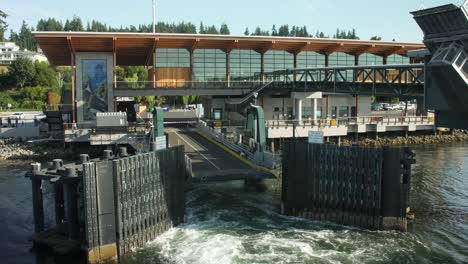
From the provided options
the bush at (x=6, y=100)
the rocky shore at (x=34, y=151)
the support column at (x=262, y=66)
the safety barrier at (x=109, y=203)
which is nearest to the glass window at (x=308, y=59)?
the support column at (x=262, y=66)

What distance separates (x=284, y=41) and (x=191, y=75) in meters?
12.6

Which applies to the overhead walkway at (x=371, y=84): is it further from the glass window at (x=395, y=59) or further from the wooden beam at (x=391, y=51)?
the glass window at (x=395, y=59)

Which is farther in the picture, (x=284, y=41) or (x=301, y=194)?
(x=284, y=41)

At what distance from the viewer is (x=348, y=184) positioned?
2616cm

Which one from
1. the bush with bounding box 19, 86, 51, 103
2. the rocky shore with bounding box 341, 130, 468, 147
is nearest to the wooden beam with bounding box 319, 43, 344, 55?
the rocky shore with bounding box 341, 130, 468, 147

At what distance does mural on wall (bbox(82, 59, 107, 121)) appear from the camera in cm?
5581

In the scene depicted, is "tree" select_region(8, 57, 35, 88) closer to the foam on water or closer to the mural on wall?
the mural on wall

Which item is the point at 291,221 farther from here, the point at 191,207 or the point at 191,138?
the point at 191,138

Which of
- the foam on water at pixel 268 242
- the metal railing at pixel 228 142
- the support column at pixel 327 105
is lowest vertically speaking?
the foam on water at pixel 268 242

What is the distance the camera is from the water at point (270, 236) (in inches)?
871

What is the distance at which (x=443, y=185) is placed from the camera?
36.0m

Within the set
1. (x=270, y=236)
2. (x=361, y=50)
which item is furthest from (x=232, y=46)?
(x=270, y=236)

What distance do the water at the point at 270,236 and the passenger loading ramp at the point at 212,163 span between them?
2.12 meters

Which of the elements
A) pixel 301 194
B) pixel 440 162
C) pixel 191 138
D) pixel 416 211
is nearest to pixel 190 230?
pixel 301 194
